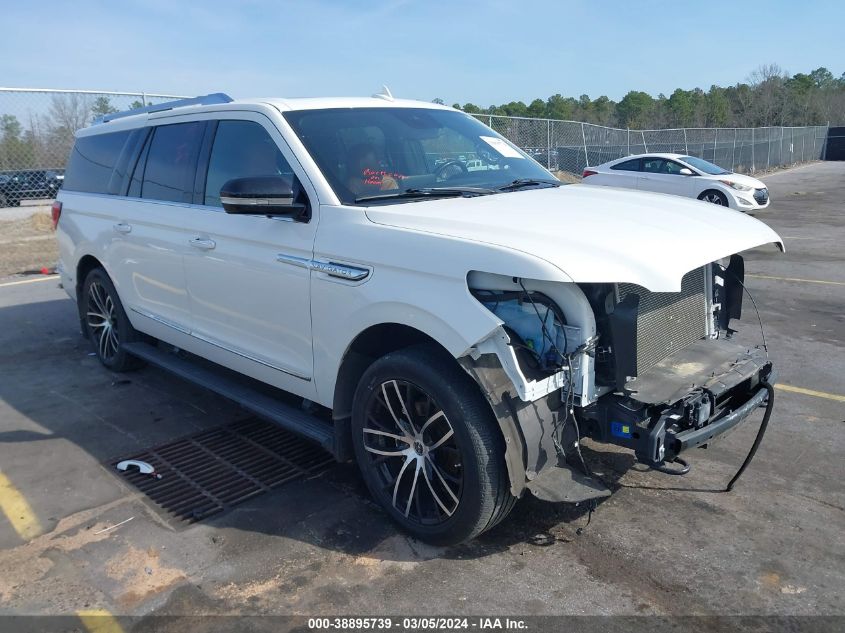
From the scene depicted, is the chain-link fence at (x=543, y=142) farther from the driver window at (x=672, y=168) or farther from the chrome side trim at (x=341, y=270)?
the chrome side trim at (x=341, y=270)

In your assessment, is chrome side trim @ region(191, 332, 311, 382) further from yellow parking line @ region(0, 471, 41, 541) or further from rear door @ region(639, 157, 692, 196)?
rear door @ region(639, 157, 692, 196)

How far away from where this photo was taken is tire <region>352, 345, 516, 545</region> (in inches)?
121

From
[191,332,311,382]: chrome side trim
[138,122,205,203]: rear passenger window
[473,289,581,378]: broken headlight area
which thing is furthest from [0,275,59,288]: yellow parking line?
[473,289,581,378]: broken headlight area

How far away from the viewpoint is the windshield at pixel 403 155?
3.87m

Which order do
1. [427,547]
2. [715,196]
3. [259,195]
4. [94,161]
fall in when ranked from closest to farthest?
[427,547] → [259,195] → [94,161] → [715,196]

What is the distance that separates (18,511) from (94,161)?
129 inches

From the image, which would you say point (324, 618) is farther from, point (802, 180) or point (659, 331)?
point (802, 180)

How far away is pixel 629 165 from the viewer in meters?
19.0

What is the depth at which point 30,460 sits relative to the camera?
4.58 meters

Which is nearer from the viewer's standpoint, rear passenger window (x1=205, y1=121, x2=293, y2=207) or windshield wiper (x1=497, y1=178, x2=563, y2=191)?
rear passenger window (x1=205, y1=121, x2=293, y2=207)

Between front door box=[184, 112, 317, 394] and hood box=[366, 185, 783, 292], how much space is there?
2.14ft

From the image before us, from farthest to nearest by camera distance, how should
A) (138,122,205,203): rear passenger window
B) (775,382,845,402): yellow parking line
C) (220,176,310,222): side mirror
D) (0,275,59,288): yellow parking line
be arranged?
(0,275,59,288): yellow parking line < (775,382,845,402): yellow parking line < (138,122,205,203): rear passenger window < (220,176,310,222): side mirror

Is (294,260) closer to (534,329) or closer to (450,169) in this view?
(450,169)

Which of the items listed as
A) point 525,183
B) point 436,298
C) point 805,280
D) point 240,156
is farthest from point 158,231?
point 805,280
